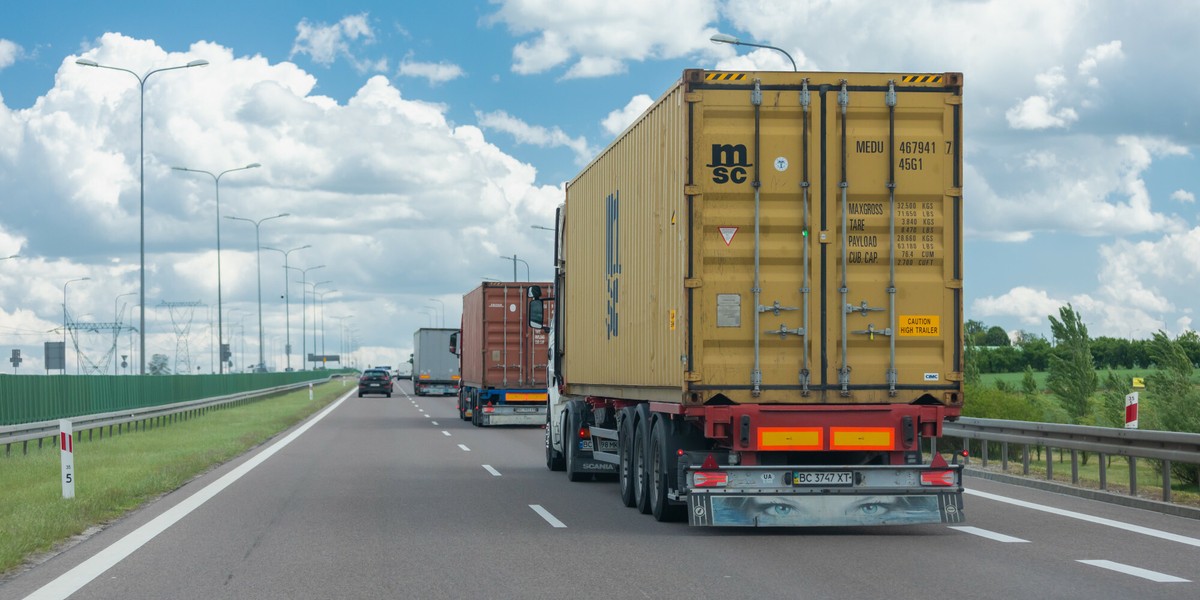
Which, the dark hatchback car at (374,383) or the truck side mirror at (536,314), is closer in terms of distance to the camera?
the truck side mirror at (536,314)

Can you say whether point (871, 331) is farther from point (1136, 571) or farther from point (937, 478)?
point (1136, 571)

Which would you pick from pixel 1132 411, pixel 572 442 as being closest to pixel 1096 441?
pixel 1132 411

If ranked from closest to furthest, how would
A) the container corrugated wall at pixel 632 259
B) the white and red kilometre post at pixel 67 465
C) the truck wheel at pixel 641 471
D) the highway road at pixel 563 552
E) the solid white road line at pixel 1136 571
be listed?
the highway road at pixel 563 552 → the solid white road line at pixel 1136 571 → the container corrugated wall at pixel 632 259 → the truck wheel at pixel 641 471 → the white and red kilometre post at pixel 67 465

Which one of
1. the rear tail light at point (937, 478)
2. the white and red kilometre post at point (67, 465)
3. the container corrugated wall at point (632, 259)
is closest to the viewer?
the rear tail light at point (937, 478)

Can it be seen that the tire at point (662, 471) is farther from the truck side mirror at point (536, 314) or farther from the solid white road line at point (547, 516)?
the truck side mirror at point (536, 314)

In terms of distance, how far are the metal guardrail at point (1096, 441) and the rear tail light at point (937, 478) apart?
1.71 meters

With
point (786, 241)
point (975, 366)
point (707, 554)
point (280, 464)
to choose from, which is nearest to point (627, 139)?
point (786, 241)

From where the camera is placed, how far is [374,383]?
72688mm

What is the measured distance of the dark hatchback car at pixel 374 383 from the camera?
238ft

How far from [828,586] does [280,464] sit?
14337mm

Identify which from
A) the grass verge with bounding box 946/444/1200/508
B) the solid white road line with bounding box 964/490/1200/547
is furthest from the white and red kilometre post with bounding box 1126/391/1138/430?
the solid white road line with bounding box 964/490/1200/547

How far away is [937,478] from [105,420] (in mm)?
22118

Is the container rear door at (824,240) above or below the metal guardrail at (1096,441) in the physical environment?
above

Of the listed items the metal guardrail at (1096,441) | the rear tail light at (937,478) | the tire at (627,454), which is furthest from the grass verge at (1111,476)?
the tire at (627,454)
